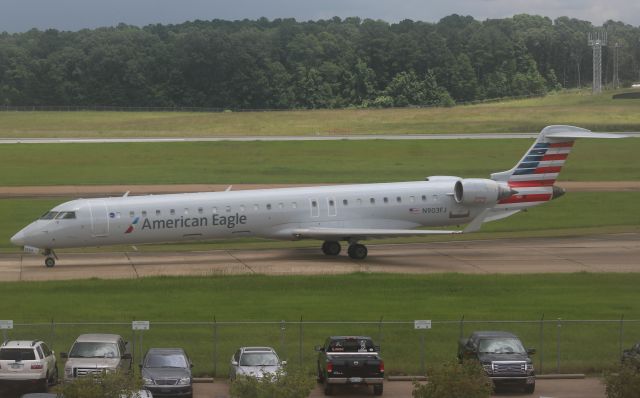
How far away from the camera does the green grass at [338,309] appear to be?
97.8ft

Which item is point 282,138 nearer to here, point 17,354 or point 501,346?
point 501,346

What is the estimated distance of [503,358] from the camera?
85.7ft

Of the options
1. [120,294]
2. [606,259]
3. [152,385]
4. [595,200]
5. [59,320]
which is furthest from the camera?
[595,200]

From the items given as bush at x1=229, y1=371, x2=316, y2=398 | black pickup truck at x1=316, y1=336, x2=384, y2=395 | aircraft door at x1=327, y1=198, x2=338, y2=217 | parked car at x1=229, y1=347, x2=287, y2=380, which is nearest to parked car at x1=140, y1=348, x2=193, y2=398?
parked car at x1=229, y1=347, x2=287, y2=380

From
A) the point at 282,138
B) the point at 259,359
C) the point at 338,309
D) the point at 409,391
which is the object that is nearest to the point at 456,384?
the point at 409,391

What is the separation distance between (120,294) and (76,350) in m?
11.2

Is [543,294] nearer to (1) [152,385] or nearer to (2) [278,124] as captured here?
(1) [152,385]

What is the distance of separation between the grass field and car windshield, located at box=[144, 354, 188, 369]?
88.3 meters

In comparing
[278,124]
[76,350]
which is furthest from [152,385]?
[278,124]

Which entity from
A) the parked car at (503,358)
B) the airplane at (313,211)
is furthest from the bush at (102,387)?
the airplane at (313,211)

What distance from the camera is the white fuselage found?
43.6 meters

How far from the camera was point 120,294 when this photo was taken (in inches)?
1471

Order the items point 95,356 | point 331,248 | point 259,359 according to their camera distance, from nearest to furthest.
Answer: point 259,359, point 95,356, point 331,248

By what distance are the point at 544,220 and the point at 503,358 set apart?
3496 cm
